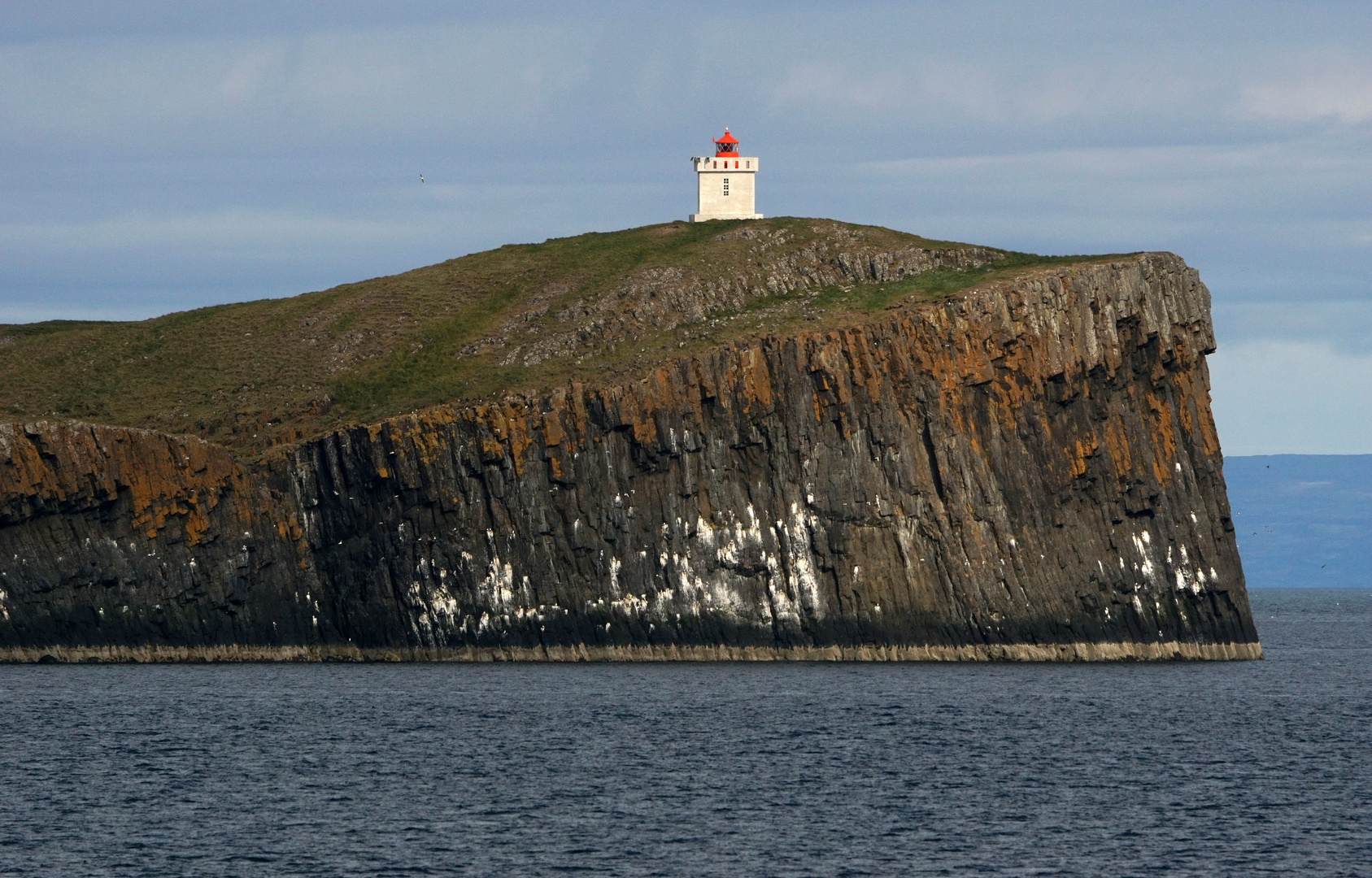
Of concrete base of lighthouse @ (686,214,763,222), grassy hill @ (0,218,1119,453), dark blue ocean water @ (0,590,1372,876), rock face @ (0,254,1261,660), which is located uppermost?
concrete base of lighthouse @ (686,214,763,222)

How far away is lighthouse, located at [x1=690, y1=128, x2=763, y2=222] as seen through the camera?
475ft

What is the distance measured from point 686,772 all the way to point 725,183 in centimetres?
8543

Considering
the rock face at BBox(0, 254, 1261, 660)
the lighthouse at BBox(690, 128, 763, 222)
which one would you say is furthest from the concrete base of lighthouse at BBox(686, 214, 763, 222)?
the rock face at BBox(0, 254, 1261, 660)

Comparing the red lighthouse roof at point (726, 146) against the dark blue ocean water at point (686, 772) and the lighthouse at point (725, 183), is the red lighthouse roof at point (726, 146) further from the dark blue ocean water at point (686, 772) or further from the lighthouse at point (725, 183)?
the dark blue ocean water at point (686, 772)

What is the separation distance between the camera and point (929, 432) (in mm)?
102188

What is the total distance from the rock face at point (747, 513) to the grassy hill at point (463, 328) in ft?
19.7

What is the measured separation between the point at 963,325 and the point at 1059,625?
17.4 m

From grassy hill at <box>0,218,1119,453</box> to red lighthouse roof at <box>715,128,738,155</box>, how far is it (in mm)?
8619

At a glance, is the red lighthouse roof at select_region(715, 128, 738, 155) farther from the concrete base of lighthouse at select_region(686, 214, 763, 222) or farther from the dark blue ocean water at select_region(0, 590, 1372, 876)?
the dark blue ocean water at select_region(0, 590, 1372, 876)

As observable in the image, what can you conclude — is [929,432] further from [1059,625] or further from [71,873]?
[71,873]

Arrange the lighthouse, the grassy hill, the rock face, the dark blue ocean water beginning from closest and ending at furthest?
1. the dark blue ocean water
2. the rock face
3. the grassy hill
4. the lighthouse

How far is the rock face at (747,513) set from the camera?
10138 cm

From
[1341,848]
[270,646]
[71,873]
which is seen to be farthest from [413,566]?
[1341,848]

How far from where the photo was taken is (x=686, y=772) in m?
65.9
